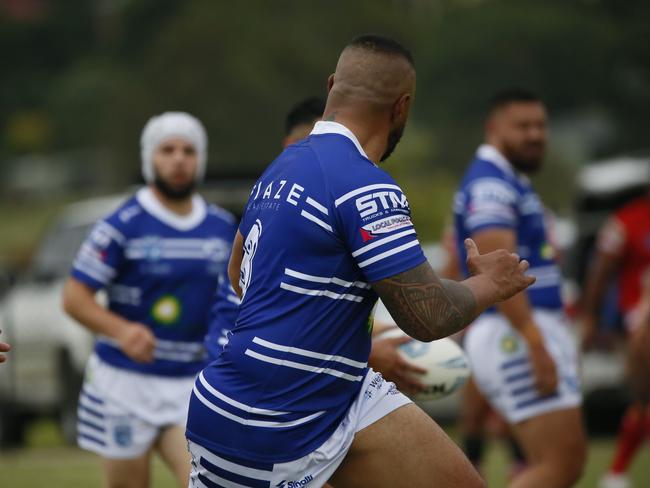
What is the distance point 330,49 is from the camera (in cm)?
3756

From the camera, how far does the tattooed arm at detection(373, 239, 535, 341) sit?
439 cm

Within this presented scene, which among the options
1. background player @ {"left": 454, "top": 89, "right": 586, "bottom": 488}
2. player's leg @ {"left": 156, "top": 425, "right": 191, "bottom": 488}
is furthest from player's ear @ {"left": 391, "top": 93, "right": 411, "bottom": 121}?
player's leg @ {"left": 156, "top": 425, "right": 191, "bottom": 488}

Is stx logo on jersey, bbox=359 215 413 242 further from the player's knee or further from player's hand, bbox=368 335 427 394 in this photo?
the player's knee

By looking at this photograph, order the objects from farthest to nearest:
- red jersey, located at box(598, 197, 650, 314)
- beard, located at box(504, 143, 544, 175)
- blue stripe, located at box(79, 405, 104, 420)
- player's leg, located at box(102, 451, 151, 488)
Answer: red jersey, located at box(598, 197, 650, 314)
beard, located at box(504, 143, 544, 175)
blue stripe, located at box(79, 405, 104, 420)
player's leg, located at box(102, 451, 151, 488)

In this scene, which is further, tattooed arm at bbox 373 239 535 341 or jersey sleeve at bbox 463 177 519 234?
jersey sleeve at bbox 463 177 519 234

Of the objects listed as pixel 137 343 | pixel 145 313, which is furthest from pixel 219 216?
pixel 137 343

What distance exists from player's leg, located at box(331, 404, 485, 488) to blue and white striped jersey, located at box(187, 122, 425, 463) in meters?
0.16

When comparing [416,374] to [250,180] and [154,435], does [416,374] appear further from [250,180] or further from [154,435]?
[250,180]

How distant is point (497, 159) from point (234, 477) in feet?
10.7

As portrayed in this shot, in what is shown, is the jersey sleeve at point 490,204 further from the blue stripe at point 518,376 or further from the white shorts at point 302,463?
the white shorts at point 302,463

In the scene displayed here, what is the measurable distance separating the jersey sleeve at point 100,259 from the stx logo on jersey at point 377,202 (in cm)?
279

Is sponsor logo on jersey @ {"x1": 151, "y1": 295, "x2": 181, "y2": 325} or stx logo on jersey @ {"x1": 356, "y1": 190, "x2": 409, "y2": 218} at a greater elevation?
stx logo on jersey @ {"x1": 356, "y1": 190, "x2": 409, "y2": 218}

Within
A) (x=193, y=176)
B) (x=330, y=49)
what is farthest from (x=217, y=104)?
(x=193, y=176)

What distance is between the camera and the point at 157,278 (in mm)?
6922
